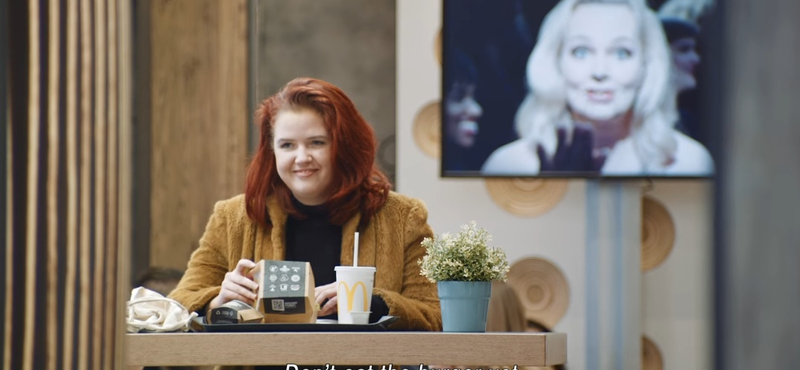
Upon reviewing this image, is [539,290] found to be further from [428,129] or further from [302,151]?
[302,151]

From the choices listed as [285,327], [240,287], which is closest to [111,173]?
[285,327]

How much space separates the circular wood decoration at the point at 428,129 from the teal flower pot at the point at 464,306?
277 centimetres

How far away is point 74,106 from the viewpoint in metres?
0.73

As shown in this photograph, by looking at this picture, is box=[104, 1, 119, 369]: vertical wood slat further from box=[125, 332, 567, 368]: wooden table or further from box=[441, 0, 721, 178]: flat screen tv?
box=[441, 0, 721, 178]: flat screen tv

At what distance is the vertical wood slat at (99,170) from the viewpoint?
0.75 m

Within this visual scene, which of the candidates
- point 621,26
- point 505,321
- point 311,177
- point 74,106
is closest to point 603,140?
point 621,26

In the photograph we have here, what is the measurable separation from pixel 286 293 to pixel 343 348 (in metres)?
0.23

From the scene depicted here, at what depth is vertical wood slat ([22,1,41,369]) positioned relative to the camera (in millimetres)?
707

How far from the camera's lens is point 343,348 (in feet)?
5.43

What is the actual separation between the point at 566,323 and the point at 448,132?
97 centimetres

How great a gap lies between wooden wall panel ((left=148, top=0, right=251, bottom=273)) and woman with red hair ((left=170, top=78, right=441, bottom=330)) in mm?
2263

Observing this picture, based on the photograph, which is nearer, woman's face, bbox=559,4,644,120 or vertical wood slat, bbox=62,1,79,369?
vertical wood slat, bbox=62,1,79,369

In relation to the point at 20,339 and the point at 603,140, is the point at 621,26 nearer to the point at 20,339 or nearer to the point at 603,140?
the point at 603,140

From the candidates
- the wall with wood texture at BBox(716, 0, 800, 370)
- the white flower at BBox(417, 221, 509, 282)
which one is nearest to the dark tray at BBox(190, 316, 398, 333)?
the white flower at BBox(417, 221, 509, 282)
